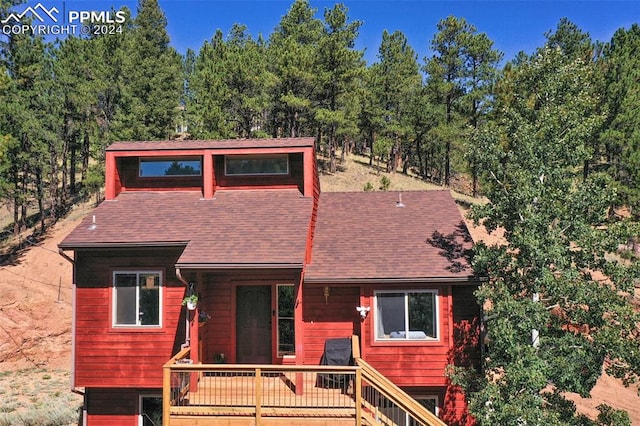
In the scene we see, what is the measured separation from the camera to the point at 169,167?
13320mm

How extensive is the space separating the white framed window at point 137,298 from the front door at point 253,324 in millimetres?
1957

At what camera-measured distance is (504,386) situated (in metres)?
9.07

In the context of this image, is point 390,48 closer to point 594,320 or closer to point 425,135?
point 425,135

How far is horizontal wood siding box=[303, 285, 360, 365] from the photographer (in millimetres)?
11234

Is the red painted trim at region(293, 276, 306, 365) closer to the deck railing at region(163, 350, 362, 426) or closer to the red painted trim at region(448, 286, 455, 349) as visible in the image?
the deck railing at region(163, 350, 362, 426)

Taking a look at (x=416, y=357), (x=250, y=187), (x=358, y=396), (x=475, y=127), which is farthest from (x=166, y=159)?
(x=475, y=127)

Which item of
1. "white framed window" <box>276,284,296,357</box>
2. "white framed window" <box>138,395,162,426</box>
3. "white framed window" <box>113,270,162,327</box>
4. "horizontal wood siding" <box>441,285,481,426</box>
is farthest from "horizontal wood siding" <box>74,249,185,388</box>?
"horizontal wood siding" <box>441,285,481,426</box>

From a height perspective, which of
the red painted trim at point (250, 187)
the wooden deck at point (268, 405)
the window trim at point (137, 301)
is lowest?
the wooden deck at point (268, 405)

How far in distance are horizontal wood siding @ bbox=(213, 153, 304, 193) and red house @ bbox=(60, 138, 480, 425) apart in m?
0.85

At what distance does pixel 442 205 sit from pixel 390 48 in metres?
28.6

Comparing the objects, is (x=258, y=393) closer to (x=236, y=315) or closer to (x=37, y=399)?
(x=236, y=315)

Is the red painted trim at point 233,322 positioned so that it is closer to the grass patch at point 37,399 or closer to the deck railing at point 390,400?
the deck railing at point 390,400

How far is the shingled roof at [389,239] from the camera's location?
10.7 m

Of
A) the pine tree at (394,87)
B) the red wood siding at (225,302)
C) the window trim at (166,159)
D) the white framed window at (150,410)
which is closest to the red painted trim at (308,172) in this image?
the red wood siding at (225,302)
